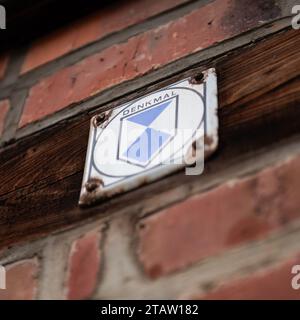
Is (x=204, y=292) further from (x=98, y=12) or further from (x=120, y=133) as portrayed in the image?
(x=98, y=12)

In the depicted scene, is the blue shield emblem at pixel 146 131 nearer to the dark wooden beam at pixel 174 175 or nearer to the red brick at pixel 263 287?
the dark wooden beam at pixel 174 175

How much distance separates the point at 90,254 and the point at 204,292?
0.13 meters

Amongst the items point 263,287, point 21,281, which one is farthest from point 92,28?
point 263,287

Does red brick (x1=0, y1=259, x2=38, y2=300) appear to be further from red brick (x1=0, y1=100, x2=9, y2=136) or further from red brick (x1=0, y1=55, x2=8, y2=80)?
red brick (x1=0, y1=55, x2=8, y2=80)

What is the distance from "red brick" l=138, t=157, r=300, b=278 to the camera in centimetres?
49

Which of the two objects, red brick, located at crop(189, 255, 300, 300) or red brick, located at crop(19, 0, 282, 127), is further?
red brick, located at crop(19, 0, 282, 127)

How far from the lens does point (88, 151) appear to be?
2.20 ft

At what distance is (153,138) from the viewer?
2.01ft

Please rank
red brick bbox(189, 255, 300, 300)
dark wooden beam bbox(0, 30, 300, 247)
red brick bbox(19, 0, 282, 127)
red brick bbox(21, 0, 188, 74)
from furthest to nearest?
red brick bbox(21, 0, 188, 74), red brick bbox(19, 0, 282, 127), dark wooden beam bbox(0, 30, 300, 247), red brick bbox(189, 255, 300, 300)

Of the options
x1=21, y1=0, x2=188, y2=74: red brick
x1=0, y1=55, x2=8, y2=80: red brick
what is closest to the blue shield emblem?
x1=21, y1=0, x2=188, y2=74: red brick

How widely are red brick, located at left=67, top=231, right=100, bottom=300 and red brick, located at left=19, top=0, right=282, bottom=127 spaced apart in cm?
25

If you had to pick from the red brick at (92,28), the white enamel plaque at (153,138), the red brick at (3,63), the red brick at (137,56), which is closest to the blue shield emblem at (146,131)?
the white enamel plaque at (153,138)

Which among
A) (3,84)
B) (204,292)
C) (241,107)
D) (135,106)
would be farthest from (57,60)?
(204,292)

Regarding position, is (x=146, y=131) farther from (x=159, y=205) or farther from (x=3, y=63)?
(x=3, y=63)
